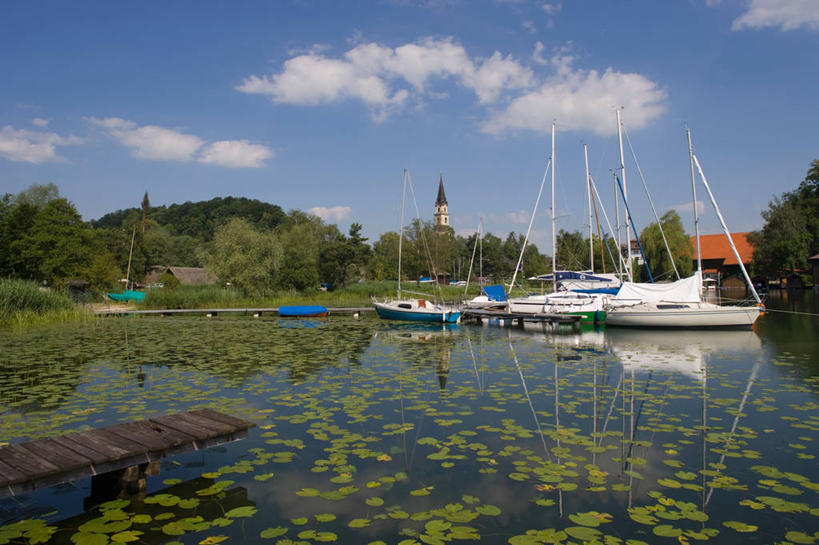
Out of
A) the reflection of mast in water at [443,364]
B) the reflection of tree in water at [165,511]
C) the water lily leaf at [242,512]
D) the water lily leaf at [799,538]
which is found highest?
the water lily leaf at [799,538]

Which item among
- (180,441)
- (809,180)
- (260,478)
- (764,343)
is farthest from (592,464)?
(809,180)

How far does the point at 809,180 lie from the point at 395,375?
247 feet

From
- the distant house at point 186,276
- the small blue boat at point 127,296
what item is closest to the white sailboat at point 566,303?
the small blue boat at point 127,296

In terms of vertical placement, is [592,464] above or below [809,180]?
below

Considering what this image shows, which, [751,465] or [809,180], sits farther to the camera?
[809,180]

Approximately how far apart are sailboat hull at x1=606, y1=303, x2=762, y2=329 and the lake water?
791 cm

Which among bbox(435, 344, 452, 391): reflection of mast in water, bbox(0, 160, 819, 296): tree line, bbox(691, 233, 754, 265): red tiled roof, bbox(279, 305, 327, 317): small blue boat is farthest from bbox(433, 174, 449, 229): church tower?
bbox(435, 344, 452, 391): reflection of mast in water

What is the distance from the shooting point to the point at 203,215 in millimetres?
139625

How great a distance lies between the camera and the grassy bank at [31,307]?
2450cm

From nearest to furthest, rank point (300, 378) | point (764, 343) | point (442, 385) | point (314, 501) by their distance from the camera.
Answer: point (314, 501), point (442, 385), point (300, 378), point (764, 343)

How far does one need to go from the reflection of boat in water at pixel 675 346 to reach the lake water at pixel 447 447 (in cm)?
24

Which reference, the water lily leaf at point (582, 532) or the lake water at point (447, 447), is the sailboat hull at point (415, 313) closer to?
the lake water at point (447, 447)

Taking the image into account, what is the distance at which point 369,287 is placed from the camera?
5481 cm

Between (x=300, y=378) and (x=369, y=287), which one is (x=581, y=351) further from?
(x=369, y=287)
